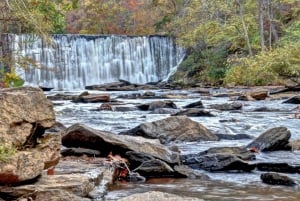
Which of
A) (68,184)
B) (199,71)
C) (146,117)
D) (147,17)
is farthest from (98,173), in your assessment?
(147,17)

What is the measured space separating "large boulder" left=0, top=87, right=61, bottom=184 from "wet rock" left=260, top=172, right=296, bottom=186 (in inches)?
108

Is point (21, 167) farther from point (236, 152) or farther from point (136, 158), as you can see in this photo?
point (236, 152)

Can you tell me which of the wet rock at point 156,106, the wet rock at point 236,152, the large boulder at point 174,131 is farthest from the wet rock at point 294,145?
the wet rock at point 156,106

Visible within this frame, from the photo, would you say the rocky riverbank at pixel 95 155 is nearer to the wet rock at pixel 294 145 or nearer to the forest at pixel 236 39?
the wet rock at pixel 294 145

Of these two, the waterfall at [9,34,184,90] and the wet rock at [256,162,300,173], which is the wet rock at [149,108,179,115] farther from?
the waterfall at [9,34,184,90]

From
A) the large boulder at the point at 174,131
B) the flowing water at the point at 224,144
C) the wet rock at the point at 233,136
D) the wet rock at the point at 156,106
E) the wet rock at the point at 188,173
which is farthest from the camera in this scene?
the wet rock at the point at 156,106

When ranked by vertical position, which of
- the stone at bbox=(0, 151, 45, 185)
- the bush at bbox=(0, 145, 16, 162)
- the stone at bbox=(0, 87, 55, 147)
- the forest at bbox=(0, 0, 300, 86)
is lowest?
the stone at bbox=(0, 151, 45, 185)

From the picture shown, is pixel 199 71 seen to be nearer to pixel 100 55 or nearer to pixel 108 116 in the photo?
pixel 100 55

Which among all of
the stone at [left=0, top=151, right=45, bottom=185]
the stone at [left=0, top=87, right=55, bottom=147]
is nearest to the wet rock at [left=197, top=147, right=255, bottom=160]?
the stone at [left=0, top=87, right=55, bottom=147]

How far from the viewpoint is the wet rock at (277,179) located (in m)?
6.52

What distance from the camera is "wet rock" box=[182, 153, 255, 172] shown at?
24.7ft

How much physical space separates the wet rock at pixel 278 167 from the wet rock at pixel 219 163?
0.13m

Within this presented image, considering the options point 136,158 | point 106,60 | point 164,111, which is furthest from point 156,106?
point 106,60

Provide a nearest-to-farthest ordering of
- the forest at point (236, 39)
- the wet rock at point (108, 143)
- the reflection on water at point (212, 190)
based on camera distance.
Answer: the reflection on water at point (212, 190) < the wet rock at point (108, 143) < the forest at point (236, 39)
